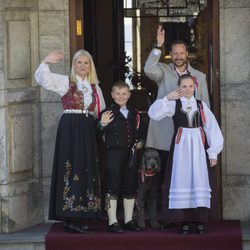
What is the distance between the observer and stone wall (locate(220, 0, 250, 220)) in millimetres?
9508

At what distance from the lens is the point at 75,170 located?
906 centimetres

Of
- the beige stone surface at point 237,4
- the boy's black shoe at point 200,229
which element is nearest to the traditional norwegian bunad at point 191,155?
the boy's black shoe at point 200,229

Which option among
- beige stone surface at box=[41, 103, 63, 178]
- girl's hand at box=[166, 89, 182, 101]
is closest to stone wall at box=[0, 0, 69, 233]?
beige stone surface at box=[41, 103, 63, 178]

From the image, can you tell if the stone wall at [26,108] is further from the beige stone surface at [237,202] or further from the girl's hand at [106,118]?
the beige stone surface at [237,202]

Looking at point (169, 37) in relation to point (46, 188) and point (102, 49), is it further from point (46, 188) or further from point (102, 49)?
point (46, 188)

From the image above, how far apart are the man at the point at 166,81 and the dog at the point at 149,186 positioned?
210mm

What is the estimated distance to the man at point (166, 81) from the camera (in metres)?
9.18

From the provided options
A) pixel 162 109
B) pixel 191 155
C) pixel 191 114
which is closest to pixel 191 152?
pixel 191 155

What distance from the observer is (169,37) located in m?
12.2

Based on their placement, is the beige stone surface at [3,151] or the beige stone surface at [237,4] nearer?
the beige stone surface at [3,151]

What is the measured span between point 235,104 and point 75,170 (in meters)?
1.76

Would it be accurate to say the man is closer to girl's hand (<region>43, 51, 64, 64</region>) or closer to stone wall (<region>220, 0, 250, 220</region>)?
stone wall (<region>220, 0, 250, 220</region>)

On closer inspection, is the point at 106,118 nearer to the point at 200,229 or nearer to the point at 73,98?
the point at 73,98

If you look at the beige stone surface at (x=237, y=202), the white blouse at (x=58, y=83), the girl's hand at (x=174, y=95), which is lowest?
the beige stone surface at (x=237, y=202)
